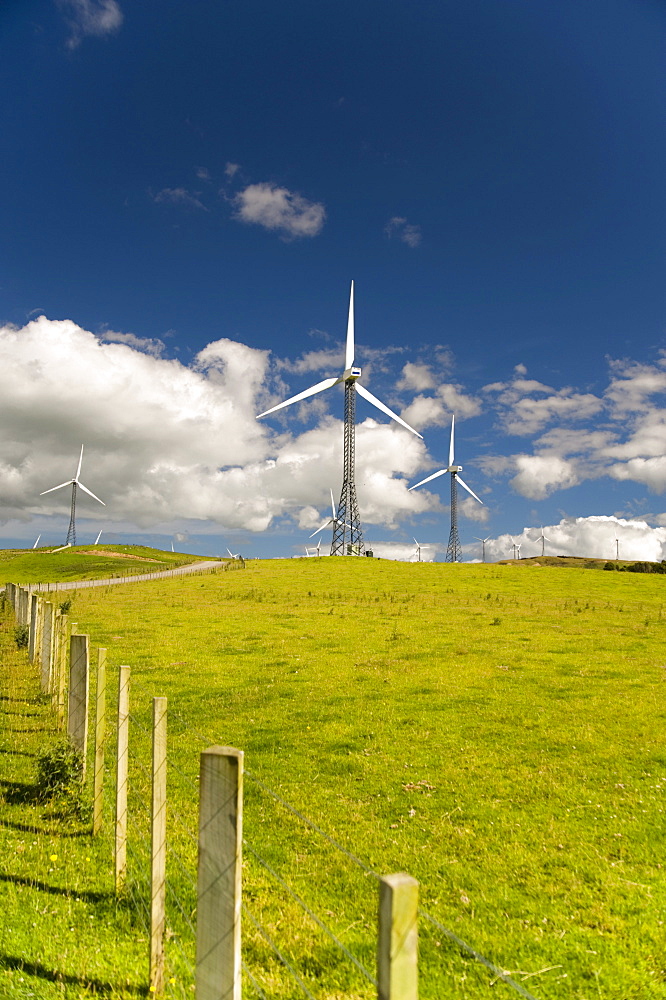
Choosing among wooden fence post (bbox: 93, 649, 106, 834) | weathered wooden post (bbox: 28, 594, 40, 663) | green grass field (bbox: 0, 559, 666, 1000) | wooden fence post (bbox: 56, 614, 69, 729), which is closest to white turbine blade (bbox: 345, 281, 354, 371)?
green grass field (bbox: 0, 559, 666, 1000)

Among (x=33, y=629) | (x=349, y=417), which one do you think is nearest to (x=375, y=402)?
(x=349, y=417)

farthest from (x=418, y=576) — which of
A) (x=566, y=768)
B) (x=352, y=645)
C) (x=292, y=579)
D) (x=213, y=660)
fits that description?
(x=566, y=768)

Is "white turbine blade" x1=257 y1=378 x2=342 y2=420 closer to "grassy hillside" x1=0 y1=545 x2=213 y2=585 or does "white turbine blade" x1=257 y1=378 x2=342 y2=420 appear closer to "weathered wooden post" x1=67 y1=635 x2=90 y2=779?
"grassy hillside" x1=0 y1=545 x2=213 y2=585

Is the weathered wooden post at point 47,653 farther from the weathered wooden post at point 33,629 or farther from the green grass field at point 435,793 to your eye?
the weathered wooden post at point 33,629

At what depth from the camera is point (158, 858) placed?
5617 mm

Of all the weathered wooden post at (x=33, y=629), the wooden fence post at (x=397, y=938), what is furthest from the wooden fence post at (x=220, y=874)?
the weathered wooden post at (x=33, y=629)

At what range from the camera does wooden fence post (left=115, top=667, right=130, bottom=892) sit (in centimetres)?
716

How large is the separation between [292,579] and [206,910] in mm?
55371

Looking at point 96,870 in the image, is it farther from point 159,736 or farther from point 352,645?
point 352,645

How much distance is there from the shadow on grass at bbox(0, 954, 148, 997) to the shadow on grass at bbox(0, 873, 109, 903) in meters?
1.14

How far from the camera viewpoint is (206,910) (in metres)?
3.80

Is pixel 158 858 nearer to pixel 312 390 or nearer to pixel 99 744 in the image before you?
pixel 99 744

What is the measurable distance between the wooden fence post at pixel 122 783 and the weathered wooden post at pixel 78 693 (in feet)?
9.37

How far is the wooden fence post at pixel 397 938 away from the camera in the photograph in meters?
2.24
